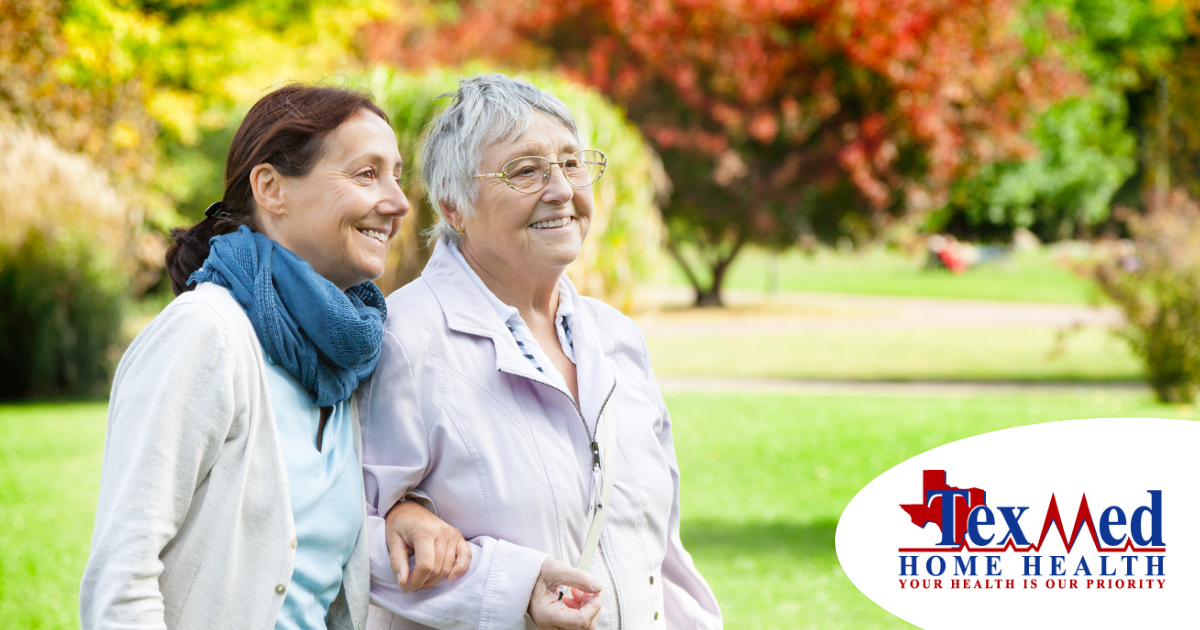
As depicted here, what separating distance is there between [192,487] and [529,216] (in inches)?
32.8

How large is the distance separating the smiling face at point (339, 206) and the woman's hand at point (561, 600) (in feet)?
2.06

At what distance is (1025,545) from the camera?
4262mm

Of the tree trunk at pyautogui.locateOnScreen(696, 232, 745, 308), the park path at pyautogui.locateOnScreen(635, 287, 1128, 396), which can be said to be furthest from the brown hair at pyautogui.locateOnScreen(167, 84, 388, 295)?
the tree trunk at pyautogui.locateOnScreen(696, 232, 745, 308)

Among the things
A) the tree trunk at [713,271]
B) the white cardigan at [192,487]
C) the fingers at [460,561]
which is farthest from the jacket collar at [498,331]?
the tree trunk at [713,271]

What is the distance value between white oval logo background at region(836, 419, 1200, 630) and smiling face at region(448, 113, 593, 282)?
7.33 feet

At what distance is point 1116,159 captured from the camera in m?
35.8

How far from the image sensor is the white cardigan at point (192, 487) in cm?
141

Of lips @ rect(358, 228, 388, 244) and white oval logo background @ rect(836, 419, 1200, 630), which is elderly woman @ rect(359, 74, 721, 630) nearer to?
lips @ rect(358, 228, 388, 244)

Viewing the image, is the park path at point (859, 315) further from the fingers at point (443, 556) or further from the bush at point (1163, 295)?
the fingers at point (443, 556)

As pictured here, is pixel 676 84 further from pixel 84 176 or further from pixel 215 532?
pixel 215 532

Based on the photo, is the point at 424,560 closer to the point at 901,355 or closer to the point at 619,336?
the point at 619,336

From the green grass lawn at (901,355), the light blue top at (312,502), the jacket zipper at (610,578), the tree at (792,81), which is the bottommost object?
the green grass lawn at (901,355)

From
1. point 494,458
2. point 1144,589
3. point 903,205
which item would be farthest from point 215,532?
point 903,205

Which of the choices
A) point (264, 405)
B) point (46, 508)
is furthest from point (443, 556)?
point (46, 508)
